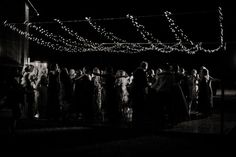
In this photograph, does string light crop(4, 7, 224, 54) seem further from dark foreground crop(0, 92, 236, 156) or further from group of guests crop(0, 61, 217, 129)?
dark foreground crop(0, 92, 236, 156)

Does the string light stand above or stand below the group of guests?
above

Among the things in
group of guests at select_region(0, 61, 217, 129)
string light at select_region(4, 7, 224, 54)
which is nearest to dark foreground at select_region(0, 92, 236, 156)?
group of guests at select_region(0, 61, 217, 129)

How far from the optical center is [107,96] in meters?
12.4

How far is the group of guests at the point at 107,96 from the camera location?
466 inches

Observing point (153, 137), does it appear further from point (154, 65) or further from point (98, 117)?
point (154, 65)

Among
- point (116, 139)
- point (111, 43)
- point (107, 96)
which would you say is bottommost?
point (116, 139)

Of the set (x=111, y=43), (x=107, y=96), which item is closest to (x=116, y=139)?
(x=107, y=96)

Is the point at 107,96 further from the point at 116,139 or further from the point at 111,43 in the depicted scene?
the point at 111,43

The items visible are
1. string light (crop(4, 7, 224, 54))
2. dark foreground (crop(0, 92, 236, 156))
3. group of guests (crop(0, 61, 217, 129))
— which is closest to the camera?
dark foreground (crop(0, 92, 236, 156))

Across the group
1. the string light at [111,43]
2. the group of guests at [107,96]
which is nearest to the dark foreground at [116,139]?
the group of guests at [107,96]

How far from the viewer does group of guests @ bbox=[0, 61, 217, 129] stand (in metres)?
11.8

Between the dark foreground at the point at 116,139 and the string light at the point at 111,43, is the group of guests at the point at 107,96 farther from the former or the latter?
the string light at the point at 111,43

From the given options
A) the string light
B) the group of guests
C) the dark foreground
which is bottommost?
the dark foreground

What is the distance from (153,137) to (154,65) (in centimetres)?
2235
